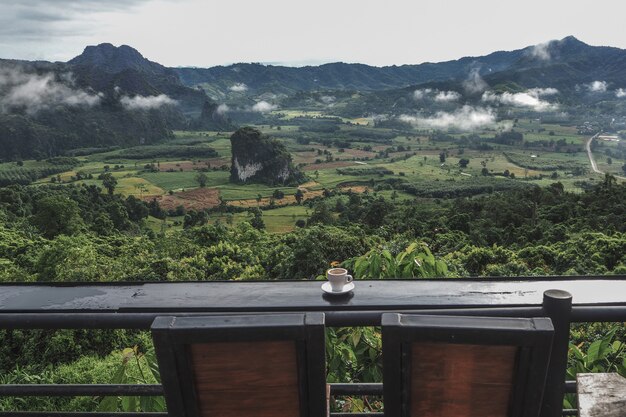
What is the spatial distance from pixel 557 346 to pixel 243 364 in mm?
662

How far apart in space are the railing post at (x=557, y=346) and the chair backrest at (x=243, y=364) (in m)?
0.51

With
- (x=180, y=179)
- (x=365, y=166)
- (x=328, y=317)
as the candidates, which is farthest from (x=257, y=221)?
(x=328, y=317)

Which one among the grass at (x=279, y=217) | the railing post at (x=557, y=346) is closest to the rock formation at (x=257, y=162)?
the grass at (x=279, y=217)

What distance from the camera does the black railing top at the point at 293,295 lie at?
3.91ft

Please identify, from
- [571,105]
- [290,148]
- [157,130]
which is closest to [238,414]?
[290,148]

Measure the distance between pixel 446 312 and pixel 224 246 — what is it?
11547mm

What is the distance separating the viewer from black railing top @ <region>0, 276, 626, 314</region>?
3.91 feet

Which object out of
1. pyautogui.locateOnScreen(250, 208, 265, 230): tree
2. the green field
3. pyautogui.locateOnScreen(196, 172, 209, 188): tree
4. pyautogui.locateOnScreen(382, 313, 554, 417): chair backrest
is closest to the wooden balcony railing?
pyautogui.locateOnScreen(382, 313, 554, 417): chair backrest

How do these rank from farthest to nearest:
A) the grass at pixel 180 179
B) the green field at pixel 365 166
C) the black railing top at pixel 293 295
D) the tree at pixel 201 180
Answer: the tree at pixel 201 180
the grass at pixel 180 179
the green field at pixel 365 166
the black railing top at pixel 293 295

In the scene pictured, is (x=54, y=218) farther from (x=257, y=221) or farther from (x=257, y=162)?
(x=257, y=162)

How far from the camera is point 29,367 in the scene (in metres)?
5.60

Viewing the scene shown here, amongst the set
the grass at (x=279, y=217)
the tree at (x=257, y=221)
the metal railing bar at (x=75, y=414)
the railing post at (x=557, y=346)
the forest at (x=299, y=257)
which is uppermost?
the railing post at (x=557, y=346)

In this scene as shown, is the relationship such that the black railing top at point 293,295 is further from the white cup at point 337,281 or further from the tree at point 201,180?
the tree at point 201,180

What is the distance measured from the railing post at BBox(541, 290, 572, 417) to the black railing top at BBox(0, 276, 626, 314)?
125mm
